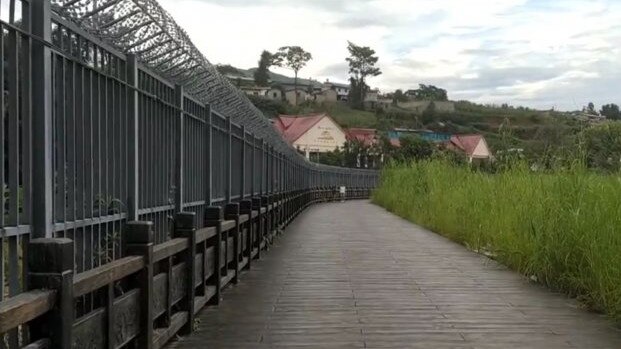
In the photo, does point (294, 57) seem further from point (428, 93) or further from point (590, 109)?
point (590, 109)

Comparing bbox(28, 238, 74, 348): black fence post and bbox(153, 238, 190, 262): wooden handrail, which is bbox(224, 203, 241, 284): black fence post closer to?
bbox(153, 238, 190, 262): wooden handrail

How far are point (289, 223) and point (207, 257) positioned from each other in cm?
1359

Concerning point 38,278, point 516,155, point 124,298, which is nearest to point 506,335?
point 124,298

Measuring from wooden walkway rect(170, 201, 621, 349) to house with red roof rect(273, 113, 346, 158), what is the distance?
6864 centimetres

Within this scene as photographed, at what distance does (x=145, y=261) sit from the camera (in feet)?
15.6

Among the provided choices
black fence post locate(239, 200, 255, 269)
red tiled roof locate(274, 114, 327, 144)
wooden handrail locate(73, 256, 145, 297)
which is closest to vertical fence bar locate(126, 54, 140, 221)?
wooden handrail locate(73, 256, 145, 297)

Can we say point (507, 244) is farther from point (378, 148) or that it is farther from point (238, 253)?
point (378, 148)

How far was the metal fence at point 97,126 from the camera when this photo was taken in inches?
145

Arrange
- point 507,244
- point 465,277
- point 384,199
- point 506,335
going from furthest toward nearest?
1. point 384,199
2. point 507,244
3. point 465,277
4. point 506,335

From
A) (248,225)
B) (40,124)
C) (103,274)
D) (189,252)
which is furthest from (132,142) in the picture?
(248,225)

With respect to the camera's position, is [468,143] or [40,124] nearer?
[40,124]

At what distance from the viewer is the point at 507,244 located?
11.1 metres

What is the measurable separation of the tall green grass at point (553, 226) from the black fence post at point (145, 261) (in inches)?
171

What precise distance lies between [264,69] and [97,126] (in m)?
140
